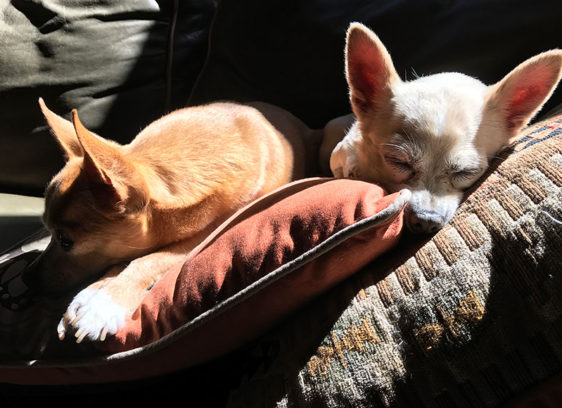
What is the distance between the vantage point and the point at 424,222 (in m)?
1.30

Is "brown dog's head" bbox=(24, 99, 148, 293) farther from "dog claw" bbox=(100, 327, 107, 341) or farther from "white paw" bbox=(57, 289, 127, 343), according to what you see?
"dog claw" bbox=(100, 327, 107, 341)

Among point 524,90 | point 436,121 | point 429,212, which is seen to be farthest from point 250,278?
point 524,90

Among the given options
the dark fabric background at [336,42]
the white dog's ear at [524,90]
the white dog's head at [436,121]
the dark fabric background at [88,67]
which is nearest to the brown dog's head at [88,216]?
the dark fabric background at [88,67]

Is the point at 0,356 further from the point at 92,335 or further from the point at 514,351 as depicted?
the point at 514,351

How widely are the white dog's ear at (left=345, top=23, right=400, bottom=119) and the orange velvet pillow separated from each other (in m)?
0.54

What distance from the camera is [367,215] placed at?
3.67 ft

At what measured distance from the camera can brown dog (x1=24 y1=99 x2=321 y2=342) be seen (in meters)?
1.38

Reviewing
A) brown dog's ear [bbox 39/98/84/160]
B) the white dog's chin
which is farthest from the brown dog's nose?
brown dog's ear [bbox 39/98/84/160]

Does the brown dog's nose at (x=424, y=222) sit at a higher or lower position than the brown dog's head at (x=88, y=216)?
higher

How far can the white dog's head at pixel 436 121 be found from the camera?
1.46 metres

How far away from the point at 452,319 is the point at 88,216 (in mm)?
1180

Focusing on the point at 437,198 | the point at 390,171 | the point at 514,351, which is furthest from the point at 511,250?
the point at 390,171

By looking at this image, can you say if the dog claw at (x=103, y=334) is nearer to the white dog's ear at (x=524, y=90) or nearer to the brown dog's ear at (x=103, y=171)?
the brown dog's ear at (x=103, y=171)

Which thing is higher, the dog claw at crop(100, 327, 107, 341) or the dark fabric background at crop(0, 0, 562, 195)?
the dark fabric background at crop(0, 0, 562, 195)
